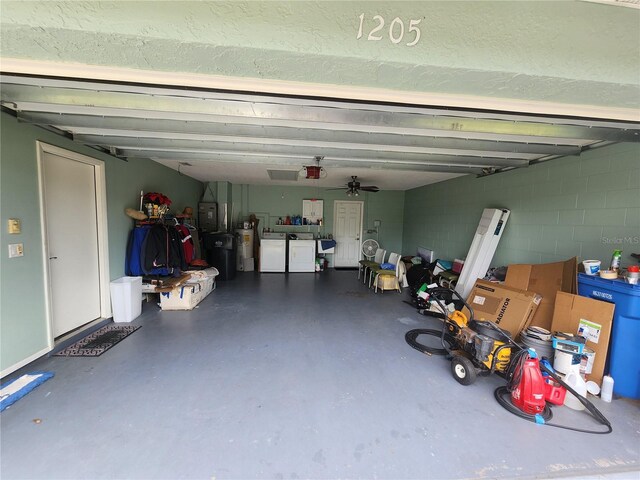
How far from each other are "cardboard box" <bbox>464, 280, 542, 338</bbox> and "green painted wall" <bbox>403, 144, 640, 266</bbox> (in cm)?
76

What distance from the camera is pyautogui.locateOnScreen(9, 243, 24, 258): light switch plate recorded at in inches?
A: 82.3

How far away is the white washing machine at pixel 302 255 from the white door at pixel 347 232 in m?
0.98

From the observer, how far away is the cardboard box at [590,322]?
2025 mm

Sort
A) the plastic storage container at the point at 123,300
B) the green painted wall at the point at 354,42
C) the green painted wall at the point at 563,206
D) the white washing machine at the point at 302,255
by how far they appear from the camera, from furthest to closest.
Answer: the white washing machine at the point at 302,255 → the plastic storage container at the point at 123,300 → the green painted wall at the point at 563,206 → the green painted wall at the point at 354,42

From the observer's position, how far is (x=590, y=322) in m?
2.11

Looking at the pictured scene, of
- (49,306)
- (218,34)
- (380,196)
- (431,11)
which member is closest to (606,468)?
(431,11)

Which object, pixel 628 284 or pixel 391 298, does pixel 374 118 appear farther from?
pixel 391 298

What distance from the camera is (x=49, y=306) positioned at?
95.2 inches

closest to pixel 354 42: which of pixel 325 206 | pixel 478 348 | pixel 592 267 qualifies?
pixel 478 348

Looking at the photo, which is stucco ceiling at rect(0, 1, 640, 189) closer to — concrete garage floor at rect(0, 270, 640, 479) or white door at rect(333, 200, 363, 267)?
concrete garage floor at rect(0, 270, 640, 479)

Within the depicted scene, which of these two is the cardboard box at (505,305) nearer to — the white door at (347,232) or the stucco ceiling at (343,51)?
the stucco ceiling at (343,51)

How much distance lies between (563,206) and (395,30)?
126 inches

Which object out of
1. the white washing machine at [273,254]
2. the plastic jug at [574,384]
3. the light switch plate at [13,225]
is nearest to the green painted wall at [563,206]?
the plastic jug at [574,384]

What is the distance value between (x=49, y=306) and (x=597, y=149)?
575cm
